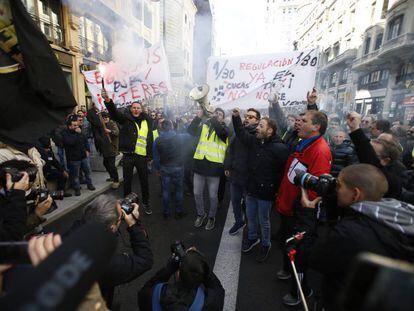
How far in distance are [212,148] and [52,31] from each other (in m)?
10.7

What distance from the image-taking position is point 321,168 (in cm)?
247

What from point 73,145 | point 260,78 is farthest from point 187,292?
point 73,145

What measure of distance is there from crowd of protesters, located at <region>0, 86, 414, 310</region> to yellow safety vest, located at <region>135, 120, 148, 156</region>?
2 centimetres

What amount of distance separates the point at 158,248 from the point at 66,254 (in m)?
3.12

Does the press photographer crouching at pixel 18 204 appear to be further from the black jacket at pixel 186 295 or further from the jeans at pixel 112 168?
the jeans at pixel 112 168

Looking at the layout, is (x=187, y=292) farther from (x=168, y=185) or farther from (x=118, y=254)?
(x=168, y=185)

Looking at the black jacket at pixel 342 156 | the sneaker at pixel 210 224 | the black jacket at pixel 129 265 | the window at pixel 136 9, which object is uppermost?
the window at pixel 136 9

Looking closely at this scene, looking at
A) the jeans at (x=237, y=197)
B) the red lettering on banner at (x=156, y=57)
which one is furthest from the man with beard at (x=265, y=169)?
the red lettering on banner at (x=156, y=57)

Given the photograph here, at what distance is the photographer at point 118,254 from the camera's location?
1412 millimetres

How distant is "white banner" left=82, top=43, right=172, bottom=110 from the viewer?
4707 mm

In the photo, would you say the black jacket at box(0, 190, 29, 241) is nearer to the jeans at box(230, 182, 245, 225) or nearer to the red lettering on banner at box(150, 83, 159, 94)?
the jeans at box(230, 182, 245, 225)

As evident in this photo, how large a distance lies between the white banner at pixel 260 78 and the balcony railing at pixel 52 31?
8.97 meters

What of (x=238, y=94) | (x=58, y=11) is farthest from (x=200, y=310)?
(x=58, y=11)

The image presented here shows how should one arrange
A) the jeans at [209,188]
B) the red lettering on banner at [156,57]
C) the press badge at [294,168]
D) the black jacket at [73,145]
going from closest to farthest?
the press badge at [294,168]
the jeans at [209,188]
the red lettering on banner at [156,57]
the black jacket at [73,145]
